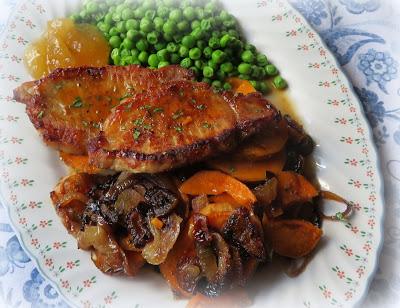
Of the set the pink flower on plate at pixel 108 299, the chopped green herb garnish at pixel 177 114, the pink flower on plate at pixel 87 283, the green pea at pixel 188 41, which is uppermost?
the green pea at pixel 188 41

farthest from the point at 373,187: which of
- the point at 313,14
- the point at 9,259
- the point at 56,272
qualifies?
the point at 9,259

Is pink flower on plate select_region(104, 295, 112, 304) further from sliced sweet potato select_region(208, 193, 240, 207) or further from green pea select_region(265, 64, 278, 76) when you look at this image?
green pea select_region(265, 64, 278, 76)

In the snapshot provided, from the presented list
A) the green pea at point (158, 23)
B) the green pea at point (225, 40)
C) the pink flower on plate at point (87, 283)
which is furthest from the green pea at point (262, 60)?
the pink flower on plate at point (87, 283)

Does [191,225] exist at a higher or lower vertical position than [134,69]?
lower

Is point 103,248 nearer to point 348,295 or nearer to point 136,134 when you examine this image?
point 136,134

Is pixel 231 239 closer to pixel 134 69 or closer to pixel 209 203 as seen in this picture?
pixel 209 203

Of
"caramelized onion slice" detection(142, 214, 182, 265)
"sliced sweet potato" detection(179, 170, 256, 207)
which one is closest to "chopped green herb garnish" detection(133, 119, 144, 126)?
"sliced sweet potato" detection(179, 170, 256, 207)

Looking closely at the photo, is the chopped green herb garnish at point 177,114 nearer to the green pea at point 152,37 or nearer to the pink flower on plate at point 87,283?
the green pea at point 152,37

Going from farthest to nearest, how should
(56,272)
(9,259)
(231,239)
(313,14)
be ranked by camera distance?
(313,14)
(9,259)
(56,272)
(231,239)
